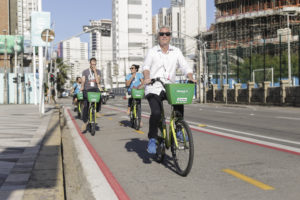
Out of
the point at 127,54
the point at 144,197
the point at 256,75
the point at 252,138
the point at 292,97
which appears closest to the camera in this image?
the point at 144,197

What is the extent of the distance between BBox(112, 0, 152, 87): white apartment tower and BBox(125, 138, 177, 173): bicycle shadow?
125886 millimetres

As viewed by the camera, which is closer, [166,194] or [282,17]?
[166,194]

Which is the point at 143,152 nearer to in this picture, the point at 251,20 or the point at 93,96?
the point at 93,96

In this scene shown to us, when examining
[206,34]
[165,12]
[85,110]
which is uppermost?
[165,12]

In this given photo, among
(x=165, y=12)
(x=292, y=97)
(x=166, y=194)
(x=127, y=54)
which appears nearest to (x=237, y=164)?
(x=166, y=194)

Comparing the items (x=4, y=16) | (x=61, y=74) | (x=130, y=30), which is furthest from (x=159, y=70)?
(x=130, y=30)

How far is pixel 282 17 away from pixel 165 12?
138708 millimetres

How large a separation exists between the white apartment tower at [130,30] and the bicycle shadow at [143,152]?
126 m

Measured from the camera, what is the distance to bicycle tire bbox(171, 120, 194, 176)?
465 centimetres

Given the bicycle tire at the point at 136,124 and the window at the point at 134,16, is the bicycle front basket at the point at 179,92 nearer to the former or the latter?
the bicycle tire at the point at 136,124

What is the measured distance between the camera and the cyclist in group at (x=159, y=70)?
5.41 meters

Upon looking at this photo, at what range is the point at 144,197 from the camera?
13.5 ft

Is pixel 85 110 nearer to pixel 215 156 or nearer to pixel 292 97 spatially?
pixel 215 156

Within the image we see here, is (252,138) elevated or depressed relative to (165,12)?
depressed
